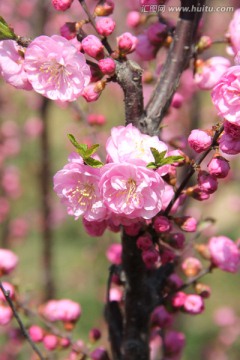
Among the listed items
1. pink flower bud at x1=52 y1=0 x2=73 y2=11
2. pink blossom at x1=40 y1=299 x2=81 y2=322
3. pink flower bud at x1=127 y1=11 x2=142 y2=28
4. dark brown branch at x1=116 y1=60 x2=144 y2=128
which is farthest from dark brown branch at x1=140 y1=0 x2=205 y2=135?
pink blossom at x1=40 y1=299 x2=81 y2=322

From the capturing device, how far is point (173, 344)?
5.96 ft

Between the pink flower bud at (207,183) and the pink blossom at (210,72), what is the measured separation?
1.23ft

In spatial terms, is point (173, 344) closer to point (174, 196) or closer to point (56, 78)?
point (174, 196)

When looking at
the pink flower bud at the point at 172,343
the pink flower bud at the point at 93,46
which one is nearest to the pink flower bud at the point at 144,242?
the pink flower bud at the point at 93,46

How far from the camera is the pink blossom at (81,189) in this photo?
119 centimetres

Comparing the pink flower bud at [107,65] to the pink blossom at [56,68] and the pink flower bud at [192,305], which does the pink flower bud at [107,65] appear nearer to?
the pink blossom at [56,68]

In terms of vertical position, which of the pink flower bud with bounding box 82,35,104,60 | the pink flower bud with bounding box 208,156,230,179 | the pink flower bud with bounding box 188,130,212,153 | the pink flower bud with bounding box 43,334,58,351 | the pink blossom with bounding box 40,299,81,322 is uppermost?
the pink flower bud with bounding box 82,35,104,60

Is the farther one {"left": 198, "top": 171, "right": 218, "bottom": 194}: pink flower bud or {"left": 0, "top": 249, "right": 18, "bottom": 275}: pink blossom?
{"left": 0, "top": 249, "right": 18, "bottom": 275}: pink blossom

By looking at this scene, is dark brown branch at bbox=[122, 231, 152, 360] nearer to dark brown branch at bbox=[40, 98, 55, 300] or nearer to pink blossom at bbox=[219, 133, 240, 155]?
pink blossom at bbox=[219, 133, 240, 155]

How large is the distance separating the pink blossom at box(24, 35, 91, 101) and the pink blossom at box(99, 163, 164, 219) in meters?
0.23

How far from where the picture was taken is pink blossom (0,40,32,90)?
125cm

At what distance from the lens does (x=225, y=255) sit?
1579mm

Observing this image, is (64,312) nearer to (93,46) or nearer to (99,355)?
(99,355)

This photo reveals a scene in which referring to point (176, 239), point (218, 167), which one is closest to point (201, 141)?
point (218, 167)
